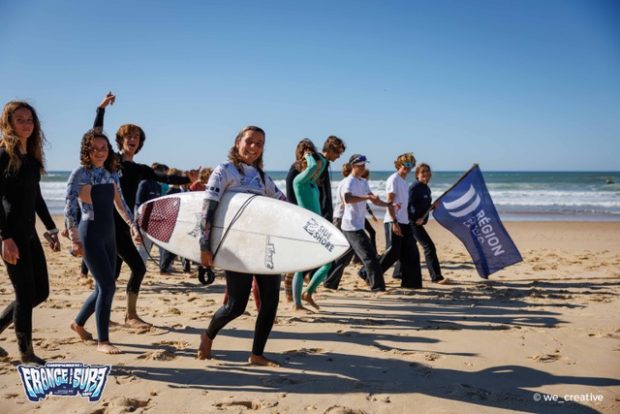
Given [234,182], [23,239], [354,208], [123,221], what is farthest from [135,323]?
[354,208]

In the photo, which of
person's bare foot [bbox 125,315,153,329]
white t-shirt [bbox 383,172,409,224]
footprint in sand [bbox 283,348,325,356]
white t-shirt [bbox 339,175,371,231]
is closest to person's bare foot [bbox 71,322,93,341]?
person's bare foot [bbox 125,315,153,329]

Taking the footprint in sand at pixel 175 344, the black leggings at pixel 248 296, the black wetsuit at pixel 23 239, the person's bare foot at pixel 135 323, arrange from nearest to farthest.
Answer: the black wetsuit at pixel 23 239, the black leggings at pixel 248 296, the footprint in sand at pixel 175 344, the person's bare foot at pixel 135 323

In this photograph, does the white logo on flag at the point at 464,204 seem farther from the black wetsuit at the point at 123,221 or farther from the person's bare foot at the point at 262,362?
the person's bare foot at the point at 262,362

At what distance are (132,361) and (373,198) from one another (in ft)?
10.9

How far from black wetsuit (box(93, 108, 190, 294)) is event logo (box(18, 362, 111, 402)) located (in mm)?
1135

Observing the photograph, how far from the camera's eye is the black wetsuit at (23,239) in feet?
11.0

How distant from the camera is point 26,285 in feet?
11.3

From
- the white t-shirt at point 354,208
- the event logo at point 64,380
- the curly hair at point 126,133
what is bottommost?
the event logo at point 64,380

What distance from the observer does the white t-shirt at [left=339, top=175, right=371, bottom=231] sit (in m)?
6.12

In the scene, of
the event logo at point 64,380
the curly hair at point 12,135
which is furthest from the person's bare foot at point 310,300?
the curly hair at point 12,135

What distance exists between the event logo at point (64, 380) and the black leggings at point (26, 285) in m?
0.27

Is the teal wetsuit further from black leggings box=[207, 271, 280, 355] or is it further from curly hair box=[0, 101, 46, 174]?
curly hair box=[0, 101, 46, 174]

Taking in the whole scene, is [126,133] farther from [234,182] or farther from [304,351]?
[304,351]

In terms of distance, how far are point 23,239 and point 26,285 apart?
1.08 feet
